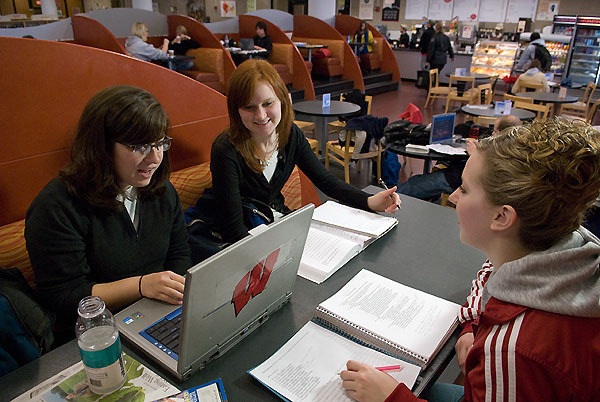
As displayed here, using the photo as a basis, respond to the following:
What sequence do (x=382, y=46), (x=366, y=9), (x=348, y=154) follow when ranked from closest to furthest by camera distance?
(x=348, y=154) < (x=382, y=46) < (x=366, y=9)

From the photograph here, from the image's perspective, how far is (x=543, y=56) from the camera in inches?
296

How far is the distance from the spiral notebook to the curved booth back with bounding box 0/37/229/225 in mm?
1240

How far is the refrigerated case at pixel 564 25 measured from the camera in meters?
8.09

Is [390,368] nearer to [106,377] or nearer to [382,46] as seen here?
[106,377]

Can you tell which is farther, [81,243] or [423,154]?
[423,154]

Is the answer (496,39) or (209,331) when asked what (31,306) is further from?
(496,39)

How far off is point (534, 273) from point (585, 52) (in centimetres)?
930

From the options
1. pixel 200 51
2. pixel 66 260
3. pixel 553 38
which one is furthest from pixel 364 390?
pixel 553 38

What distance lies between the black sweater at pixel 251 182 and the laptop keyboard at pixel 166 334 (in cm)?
65

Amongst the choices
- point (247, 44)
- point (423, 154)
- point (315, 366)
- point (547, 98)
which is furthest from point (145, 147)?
point (247, 44)

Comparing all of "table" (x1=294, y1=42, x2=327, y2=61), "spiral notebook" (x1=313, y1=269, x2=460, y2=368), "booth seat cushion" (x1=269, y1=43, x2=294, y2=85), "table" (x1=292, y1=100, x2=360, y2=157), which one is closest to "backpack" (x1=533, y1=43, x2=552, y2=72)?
"table" (x1=294, y1=42, x2=327, y2=61)

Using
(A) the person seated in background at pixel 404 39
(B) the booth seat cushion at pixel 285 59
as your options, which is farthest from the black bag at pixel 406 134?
(A) the person seated in background at pixel 404 39

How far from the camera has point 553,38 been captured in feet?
27.5

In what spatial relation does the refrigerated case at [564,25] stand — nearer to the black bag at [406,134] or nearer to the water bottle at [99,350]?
the black bag at [406,134]
